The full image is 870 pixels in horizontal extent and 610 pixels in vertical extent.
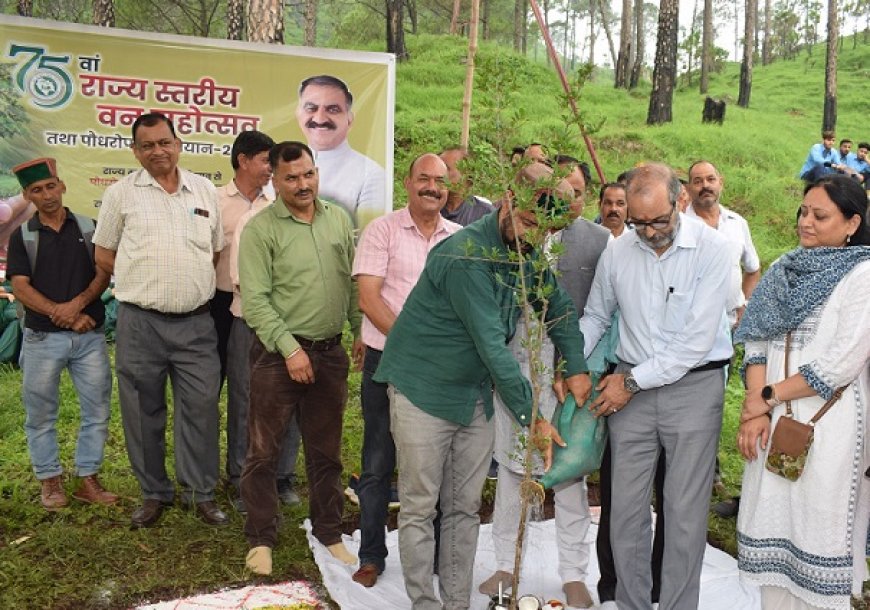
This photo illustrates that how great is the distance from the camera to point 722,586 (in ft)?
14.4

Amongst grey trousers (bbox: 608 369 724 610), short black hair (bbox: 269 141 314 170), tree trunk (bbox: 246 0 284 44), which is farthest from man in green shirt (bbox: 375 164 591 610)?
tree trunk (bbox: 246 0 284 44)

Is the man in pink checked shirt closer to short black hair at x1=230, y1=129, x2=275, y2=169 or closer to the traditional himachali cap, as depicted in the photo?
short black hair at x1=230, y1=129, x2=275, y2=169

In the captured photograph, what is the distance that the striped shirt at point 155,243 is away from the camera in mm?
4699

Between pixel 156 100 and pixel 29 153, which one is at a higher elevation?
pixel 156 100

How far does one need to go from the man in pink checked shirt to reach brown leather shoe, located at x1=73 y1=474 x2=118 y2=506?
5.42ft

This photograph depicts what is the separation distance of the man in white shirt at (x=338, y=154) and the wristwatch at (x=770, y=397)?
3771mm

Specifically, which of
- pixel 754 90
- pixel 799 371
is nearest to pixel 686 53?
pixel 754 90

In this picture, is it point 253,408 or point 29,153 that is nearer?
point 253,408

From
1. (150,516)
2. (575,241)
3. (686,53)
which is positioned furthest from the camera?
(686,53)

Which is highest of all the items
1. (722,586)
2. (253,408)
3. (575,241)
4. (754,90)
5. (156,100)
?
(754,90)

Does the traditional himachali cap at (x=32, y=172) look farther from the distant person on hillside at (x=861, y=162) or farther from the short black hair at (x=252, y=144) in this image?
the distant person on hillside at (x=861, y=162)

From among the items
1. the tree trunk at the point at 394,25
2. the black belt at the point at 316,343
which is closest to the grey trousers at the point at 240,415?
the black belt at the point at 316,343

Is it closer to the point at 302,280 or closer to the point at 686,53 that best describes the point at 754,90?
the point at 686,53

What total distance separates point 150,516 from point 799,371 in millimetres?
3429
